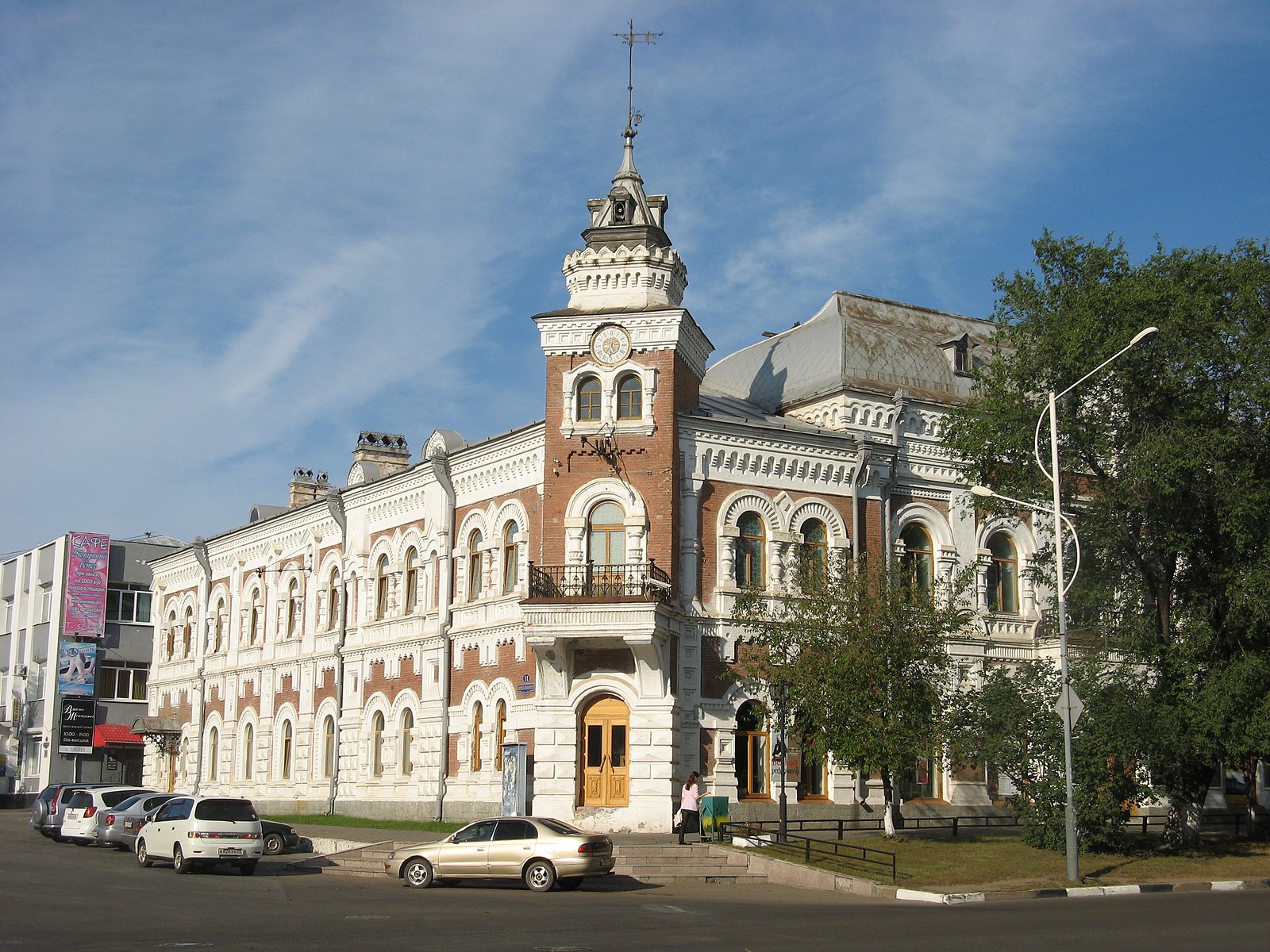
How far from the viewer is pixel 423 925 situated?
715 inches

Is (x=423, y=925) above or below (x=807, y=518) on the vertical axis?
below

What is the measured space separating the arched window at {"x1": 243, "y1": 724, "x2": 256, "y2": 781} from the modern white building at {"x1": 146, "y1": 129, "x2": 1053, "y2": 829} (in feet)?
8.04

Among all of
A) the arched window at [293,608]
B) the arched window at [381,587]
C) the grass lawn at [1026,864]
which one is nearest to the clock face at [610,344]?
the arched window at [381,587]

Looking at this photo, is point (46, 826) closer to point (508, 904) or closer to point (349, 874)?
point (349, 874)

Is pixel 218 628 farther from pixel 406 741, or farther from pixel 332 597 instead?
pixel 406 741

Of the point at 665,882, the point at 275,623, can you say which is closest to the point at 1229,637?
the point at 665,882

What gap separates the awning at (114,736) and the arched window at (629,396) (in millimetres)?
33587

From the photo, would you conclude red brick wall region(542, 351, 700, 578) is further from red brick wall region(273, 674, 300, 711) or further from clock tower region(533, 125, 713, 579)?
red brick wall region(273, 674, 300, 711)

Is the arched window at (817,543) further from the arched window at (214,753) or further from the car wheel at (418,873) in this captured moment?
the arched window at (214,753)

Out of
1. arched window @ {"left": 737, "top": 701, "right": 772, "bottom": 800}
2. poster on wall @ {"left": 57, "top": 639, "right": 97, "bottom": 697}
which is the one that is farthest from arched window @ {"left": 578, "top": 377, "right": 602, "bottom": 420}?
poster on wall @ {"left": 57, "top": 639, "right": 97, "bottom": 697}

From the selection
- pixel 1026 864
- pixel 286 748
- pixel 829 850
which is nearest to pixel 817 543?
pixel 829 850

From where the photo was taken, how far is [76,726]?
192ft

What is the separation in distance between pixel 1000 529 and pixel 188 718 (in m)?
31.3

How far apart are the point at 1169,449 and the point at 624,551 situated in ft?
41.2
